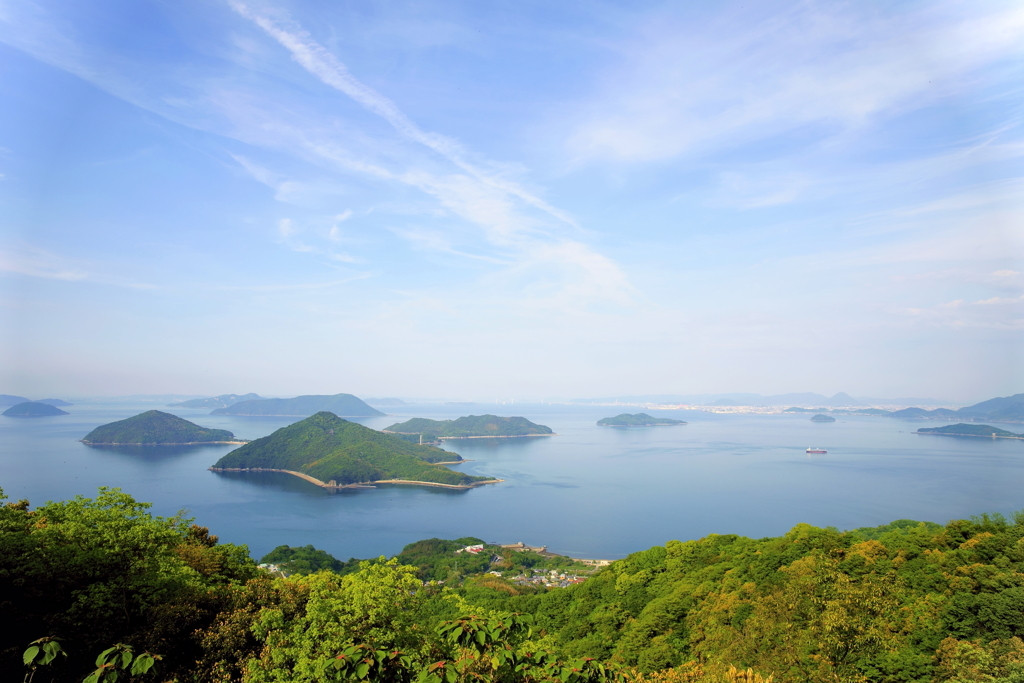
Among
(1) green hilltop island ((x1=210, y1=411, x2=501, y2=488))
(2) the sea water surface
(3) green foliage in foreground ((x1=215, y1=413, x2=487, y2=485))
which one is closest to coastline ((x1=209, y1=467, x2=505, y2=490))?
(1) green hilltop island ((x1=210, y1=411, x2=501, y2=488))

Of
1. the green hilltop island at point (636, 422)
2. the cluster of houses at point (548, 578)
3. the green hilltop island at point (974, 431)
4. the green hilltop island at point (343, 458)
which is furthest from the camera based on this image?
the green hilltop island at point (636, 422)

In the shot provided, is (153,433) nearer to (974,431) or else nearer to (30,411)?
(30,411)

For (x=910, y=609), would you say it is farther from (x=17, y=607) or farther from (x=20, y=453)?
(x=20, y=453)

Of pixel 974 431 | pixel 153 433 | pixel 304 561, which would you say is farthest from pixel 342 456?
pixel 974 431

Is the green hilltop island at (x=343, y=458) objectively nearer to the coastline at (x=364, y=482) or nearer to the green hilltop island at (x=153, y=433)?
the coastline at (x=364, y=482)

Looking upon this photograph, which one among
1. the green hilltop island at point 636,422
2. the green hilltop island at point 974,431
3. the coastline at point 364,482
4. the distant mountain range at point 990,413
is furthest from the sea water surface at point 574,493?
the green hilltop island at point 636,422

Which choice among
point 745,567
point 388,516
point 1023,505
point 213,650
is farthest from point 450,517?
point 1023,505
